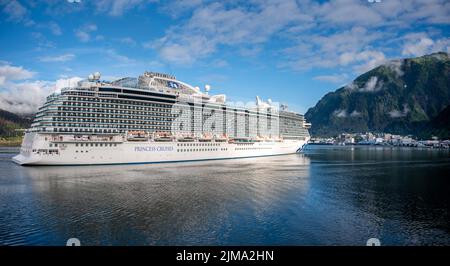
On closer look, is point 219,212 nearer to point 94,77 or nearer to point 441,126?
point 94,77

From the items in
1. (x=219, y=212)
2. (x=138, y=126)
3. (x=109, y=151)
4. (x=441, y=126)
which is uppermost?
(x=441, y=126)

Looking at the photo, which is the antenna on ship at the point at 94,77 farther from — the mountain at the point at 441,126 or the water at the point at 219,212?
the mountain at the point at 441,126

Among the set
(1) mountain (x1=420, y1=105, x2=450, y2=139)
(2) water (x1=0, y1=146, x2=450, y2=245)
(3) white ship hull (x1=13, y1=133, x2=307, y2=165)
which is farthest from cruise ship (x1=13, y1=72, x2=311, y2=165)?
(1) mountain (x1=420, y1=105, x2=450, y2=139)

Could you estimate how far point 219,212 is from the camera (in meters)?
17.4

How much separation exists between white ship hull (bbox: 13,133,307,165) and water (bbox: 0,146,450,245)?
10.8 m

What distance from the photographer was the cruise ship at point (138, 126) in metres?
40.1

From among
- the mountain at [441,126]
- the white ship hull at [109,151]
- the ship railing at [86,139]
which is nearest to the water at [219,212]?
the white ship hull at [109,151]

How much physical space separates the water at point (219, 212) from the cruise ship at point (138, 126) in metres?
11.9

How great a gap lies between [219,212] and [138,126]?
32.5 meters

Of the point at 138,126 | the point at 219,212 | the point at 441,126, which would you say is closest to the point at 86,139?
the point at 138,126

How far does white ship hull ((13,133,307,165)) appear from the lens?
3919 cm

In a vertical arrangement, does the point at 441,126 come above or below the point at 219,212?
above

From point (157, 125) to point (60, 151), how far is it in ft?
48.5
